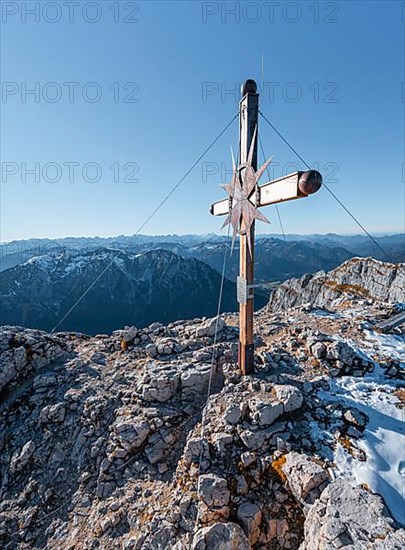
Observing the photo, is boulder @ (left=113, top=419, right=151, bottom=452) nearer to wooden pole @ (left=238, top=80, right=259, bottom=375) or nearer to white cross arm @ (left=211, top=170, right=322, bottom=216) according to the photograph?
wooden pole @ (left=238, top=80, right=259, bottom=375)

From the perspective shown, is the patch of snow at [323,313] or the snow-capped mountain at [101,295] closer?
the patch of snow at [323,313]

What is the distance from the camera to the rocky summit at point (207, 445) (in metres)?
5.37

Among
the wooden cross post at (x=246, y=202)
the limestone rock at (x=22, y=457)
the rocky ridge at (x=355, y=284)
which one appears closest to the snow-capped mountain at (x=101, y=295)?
the rocky ridge at (x=355, y=284)

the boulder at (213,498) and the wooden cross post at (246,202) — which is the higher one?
the wooden cross post at (246,202)

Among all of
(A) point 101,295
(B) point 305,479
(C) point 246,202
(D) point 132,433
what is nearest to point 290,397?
(B) point 305,479

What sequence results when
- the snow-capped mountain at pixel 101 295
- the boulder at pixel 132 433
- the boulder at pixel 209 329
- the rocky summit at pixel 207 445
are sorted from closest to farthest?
the rocky summit at pixel 207 445 → the boulder at pixel 132 433 → the boulder at pixel 209 329 → the snow-capped mountain at pixel 101 295

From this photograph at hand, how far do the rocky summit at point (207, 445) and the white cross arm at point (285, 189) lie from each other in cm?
474

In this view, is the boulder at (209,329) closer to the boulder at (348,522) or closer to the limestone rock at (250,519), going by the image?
the limestone rock at (250,519)

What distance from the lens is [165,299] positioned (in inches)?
7106

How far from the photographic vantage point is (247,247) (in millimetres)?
8250

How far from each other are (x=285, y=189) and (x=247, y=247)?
2.36 m

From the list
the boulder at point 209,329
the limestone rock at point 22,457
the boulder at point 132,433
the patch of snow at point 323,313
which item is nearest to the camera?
the boulder at point 132,433

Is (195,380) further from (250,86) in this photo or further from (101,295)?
(101,295)

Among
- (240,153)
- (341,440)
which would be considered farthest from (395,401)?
(240,153)
